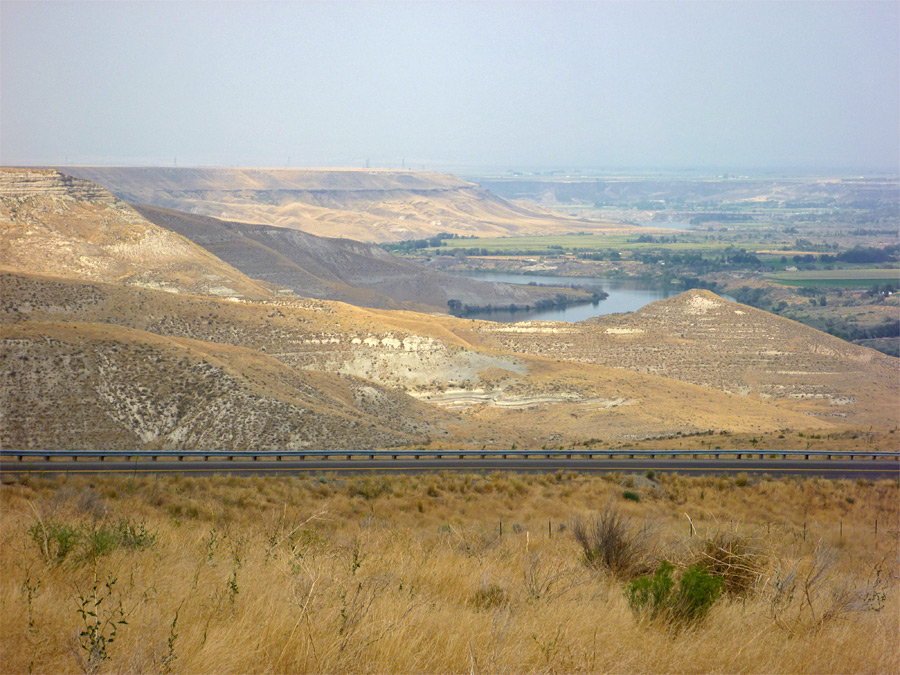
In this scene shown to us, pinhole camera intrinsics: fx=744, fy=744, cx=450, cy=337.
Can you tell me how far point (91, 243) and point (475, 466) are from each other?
64193 millimetres

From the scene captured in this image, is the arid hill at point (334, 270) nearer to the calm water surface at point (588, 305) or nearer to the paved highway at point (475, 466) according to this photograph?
the calm water surface at point (588, 305)

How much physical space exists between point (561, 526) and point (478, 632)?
8.30 metres

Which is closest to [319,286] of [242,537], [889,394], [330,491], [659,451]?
[889,394]

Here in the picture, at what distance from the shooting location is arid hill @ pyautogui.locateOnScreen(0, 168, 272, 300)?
225 feet

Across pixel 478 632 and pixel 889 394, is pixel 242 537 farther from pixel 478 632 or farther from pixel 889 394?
pixel 889 394

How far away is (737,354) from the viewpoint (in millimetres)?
69562

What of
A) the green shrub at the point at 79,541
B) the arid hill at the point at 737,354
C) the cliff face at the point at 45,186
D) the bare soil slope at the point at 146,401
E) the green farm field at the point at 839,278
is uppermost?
the cliff face at the point at 45,186

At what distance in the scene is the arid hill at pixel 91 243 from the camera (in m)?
68.7

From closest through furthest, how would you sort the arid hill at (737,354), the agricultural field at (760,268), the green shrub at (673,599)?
the green shrub at (673,599)
the arid hill at (737,354)
the agricultural field at (760,268)

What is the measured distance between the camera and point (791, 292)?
11644 centimetres

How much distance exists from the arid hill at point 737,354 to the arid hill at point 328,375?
606 cm

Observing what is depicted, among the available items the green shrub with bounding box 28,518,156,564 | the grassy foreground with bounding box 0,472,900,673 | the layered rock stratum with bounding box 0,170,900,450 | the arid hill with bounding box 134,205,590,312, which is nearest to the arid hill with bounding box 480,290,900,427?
the layered rock stratum with bounding box 0,170,900,450

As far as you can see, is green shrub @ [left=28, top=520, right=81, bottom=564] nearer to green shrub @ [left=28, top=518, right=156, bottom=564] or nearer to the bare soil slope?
green shrub @ [left=28, top=518, right=156, bottom=564]

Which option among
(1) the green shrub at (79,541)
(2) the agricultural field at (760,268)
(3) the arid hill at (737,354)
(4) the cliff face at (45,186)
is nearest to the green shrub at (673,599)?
(1) the green shrub at (79,541)
